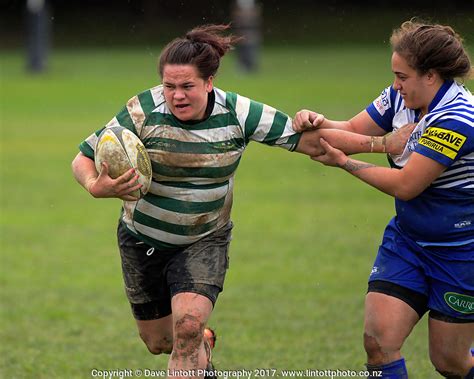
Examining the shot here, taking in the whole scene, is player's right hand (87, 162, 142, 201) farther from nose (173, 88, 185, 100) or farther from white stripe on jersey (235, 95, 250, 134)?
white stripe on jersey (235, 95, 250, 134)

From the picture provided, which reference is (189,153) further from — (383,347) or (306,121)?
(383,347)

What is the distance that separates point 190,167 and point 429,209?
45.6 inches

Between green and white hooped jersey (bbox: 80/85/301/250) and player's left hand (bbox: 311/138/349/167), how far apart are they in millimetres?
146

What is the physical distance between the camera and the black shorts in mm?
4855

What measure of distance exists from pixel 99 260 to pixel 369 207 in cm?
351

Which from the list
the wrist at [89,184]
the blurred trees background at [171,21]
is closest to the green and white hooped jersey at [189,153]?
the wrist at [89,184]

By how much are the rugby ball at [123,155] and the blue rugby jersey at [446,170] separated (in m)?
1.21

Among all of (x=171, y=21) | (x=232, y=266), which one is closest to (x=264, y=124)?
(x=232, y=266)

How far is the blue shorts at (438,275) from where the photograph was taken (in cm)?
474

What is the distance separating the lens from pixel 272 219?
1122cm

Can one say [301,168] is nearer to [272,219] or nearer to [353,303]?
[272,219]

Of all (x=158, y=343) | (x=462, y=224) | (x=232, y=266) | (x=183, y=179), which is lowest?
(x=232, y=266)

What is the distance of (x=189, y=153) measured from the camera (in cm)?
483

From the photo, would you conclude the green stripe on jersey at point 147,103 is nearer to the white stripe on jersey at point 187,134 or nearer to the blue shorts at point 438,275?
the white stripe on jersey at point 187,134
